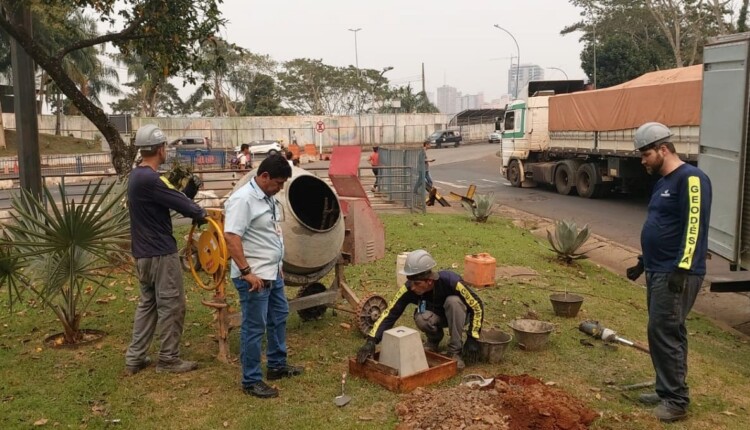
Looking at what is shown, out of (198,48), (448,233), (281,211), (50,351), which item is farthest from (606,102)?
(50,351)

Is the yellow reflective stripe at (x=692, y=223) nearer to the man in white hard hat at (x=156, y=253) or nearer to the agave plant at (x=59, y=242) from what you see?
the man in white hard hat at (x=156, y=253)

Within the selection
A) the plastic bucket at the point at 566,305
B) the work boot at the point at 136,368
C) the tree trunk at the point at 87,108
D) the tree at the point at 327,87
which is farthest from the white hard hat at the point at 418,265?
the tree at the point at 327,87

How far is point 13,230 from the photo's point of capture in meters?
5.48

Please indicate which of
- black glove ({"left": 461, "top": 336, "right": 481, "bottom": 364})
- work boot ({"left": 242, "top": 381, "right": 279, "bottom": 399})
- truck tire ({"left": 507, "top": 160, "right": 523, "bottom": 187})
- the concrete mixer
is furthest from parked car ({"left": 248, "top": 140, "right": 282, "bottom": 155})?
work boot ({"left": 242, "top": 381, "right": 279, "bottom": 399})

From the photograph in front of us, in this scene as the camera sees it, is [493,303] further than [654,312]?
Yes

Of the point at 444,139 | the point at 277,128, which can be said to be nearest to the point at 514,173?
the point at 444,139

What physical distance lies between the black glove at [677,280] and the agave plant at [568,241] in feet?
18.6

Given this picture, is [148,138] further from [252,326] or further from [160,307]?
[252,326]

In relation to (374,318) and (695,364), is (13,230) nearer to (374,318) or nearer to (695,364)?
(374,318)

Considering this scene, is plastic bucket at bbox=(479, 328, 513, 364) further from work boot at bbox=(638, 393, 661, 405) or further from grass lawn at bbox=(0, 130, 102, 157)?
grass lawn at bbox=(0, 130, 102, 157)

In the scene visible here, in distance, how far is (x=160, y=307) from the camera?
5.02 meters

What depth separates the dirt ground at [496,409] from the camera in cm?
394

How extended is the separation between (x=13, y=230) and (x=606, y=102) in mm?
15566

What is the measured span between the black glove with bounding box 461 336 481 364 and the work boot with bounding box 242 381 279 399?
1.58 meters
